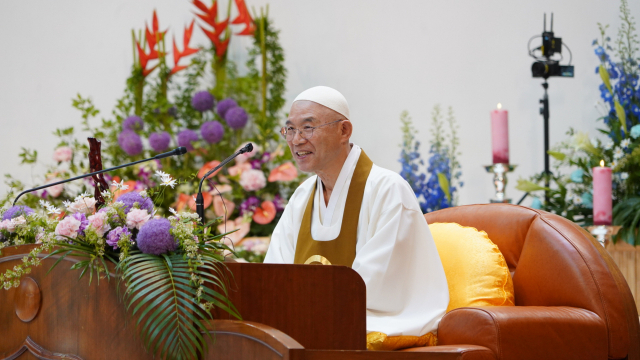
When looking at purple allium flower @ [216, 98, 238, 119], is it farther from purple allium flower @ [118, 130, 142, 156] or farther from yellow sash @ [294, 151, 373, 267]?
yellow sash @ [294, 151, 373, 267]

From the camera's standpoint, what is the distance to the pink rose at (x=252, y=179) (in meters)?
3.76

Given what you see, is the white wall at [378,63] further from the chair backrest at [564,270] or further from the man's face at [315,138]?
the man's face at [315,138]

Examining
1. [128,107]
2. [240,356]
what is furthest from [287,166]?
[240,356]

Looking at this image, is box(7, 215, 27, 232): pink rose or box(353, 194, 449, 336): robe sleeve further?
box(353, 194, 449, 336): robe sleeve

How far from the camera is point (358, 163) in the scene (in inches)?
102

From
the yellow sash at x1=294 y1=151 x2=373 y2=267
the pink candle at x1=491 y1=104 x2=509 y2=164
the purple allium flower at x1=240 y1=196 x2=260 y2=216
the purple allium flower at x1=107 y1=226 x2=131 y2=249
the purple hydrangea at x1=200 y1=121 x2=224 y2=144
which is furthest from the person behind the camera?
the purple hydrangea at x1=200 y1=121 x2=224 y2=144

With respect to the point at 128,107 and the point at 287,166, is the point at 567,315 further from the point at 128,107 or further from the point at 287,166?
the point at 128,107

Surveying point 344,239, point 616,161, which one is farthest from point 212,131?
point 616,161

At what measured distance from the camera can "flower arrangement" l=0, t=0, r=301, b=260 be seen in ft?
12.7

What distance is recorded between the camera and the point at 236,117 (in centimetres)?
403

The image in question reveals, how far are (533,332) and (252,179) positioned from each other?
2.21 metres

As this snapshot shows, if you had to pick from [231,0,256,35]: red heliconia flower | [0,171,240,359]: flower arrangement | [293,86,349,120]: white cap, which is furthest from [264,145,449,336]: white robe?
[231,0,256,35]: red heliconia flower

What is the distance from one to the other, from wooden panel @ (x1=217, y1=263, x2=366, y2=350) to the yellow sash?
86cm

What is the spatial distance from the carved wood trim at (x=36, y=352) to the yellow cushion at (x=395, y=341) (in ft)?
3.12
